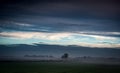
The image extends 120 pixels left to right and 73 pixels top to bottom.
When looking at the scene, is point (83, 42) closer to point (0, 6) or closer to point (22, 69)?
point (22, 69)

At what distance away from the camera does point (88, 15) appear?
233 inches

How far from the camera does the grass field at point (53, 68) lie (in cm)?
568

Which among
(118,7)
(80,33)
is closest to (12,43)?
(80,33)

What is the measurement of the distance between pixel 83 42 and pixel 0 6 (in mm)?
2095

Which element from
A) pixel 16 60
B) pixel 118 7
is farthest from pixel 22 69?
pixel 118 7

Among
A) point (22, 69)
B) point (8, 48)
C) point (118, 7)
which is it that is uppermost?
point (118, 7)

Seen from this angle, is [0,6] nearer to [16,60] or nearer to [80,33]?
[16,60]

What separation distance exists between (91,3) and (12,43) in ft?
6.82

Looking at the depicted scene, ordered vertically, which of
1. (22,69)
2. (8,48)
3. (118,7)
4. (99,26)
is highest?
(118,7)

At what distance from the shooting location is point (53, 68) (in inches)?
227

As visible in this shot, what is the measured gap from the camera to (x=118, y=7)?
5.89 metres

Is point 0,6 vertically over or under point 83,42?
over

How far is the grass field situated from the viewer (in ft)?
18.6

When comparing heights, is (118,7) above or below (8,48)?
above
